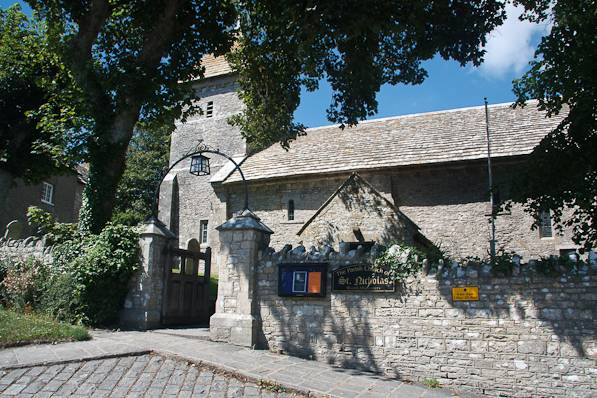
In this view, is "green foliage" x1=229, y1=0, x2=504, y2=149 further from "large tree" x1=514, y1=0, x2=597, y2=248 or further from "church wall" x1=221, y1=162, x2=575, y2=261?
"church wall" x1=221, y1=162, x2=575, y2=261

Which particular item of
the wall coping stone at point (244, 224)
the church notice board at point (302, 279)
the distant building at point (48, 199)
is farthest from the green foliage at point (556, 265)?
the distant building at point (48, 199)

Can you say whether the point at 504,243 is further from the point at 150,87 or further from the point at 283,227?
the point at 150,87

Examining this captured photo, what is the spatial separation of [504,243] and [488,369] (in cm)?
1018

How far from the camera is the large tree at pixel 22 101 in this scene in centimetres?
1559

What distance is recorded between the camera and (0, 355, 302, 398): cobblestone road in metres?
6.20

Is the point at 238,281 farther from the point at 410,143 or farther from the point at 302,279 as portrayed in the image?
the point at 410,143

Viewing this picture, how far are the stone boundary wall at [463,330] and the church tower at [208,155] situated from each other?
19259mm

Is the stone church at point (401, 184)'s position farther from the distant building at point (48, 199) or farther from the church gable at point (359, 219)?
the distant building at point (48, 199)

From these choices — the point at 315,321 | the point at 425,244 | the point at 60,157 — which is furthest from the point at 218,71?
the point at 315,321

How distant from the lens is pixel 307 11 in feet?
32.0

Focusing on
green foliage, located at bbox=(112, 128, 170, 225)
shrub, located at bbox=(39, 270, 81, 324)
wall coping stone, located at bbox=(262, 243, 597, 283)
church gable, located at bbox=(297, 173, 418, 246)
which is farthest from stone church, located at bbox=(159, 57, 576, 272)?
green foliage, located at bbox=(112, 128, 170, 225)

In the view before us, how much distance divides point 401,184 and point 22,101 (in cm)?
1460

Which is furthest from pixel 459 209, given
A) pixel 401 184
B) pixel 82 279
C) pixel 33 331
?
pixel 33 331

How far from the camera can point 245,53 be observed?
1325cm
